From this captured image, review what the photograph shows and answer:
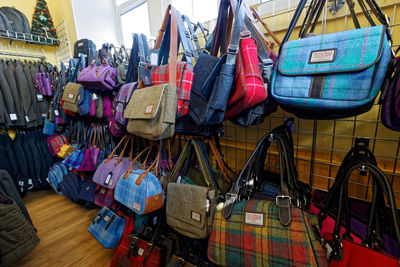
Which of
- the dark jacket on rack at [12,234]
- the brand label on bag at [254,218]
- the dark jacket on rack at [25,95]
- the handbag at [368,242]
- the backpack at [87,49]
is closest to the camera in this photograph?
the handbag at [368,242]

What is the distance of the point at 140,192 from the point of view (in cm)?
95

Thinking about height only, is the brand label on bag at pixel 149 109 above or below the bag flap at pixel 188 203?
above

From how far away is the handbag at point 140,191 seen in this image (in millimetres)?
936

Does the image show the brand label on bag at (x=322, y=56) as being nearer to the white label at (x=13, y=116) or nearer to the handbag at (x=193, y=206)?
the handbag at (x=193, y=206)

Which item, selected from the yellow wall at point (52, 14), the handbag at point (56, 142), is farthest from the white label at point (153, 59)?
the yellow wall at point (52, 14)

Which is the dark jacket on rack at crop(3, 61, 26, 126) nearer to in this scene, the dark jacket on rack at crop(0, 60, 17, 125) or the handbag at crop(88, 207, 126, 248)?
the dark jacket on rack at crop(0, 60, 17, 125)

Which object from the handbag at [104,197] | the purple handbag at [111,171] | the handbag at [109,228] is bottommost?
the handbag at [109,228]

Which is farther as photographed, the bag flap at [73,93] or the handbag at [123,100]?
the bag flap at [73,93]

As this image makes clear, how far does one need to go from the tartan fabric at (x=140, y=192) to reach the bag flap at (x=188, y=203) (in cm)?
10

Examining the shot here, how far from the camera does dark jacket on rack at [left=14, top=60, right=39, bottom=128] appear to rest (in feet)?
6.92

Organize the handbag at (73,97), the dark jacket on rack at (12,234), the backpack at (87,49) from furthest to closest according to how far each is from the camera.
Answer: the backpack at (87,49)
the handbag at (73,97)
the dark jacket on rack at (12,234)

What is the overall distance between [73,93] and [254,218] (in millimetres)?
1785

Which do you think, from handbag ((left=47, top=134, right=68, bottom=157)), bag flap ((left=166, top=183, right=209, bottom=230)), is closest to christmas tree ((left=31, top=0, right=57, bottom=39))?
handbag ((left=47, top=134, right=68, bottom=157))

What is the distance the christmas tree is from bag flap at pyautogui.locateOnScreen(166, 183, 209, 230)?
325cm
